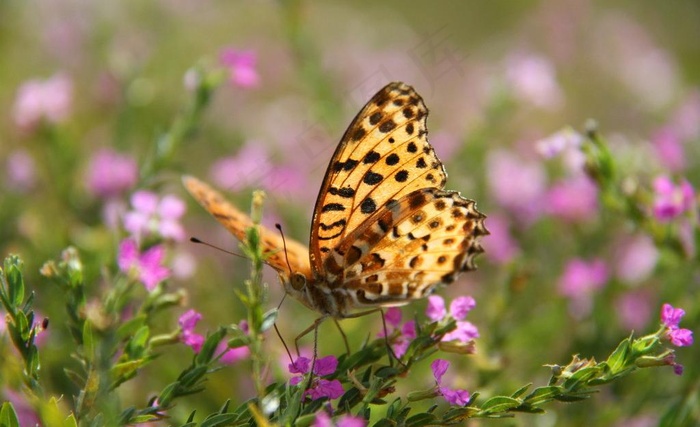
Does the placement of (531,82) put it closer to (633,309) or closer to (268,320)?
(633,309)

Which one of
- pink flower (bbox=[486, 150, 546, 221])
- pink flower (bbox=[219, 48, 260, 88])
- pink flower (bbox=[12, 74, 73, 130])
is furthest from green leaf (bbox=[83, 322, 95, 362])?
pink flower (bbox=[486, 150, 546, 221])

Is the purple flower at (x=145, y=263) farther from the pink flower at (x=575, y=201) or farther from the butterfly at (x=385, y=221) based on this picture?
the pink flower at (x=575, y=201)

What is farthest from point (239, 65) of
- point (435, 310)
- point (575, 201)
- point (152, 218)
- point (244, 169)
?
point (575, 201)

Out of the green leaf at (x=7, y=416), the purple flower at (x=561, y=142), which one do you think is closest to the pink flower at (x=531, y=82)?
the purple flower at (x=561, y=142)

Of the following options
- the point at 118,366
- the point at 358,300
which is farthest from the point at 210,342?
the point at 358,300

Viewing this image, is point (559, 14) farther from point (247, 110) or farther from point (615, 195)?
point (615, 195)

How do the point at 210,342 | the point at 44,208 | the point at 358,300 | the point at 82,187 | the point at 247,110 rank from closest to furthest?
the point at 210,342, the point at 358,300, the point at 82,187, the point at 44,208, the point at 247,110
